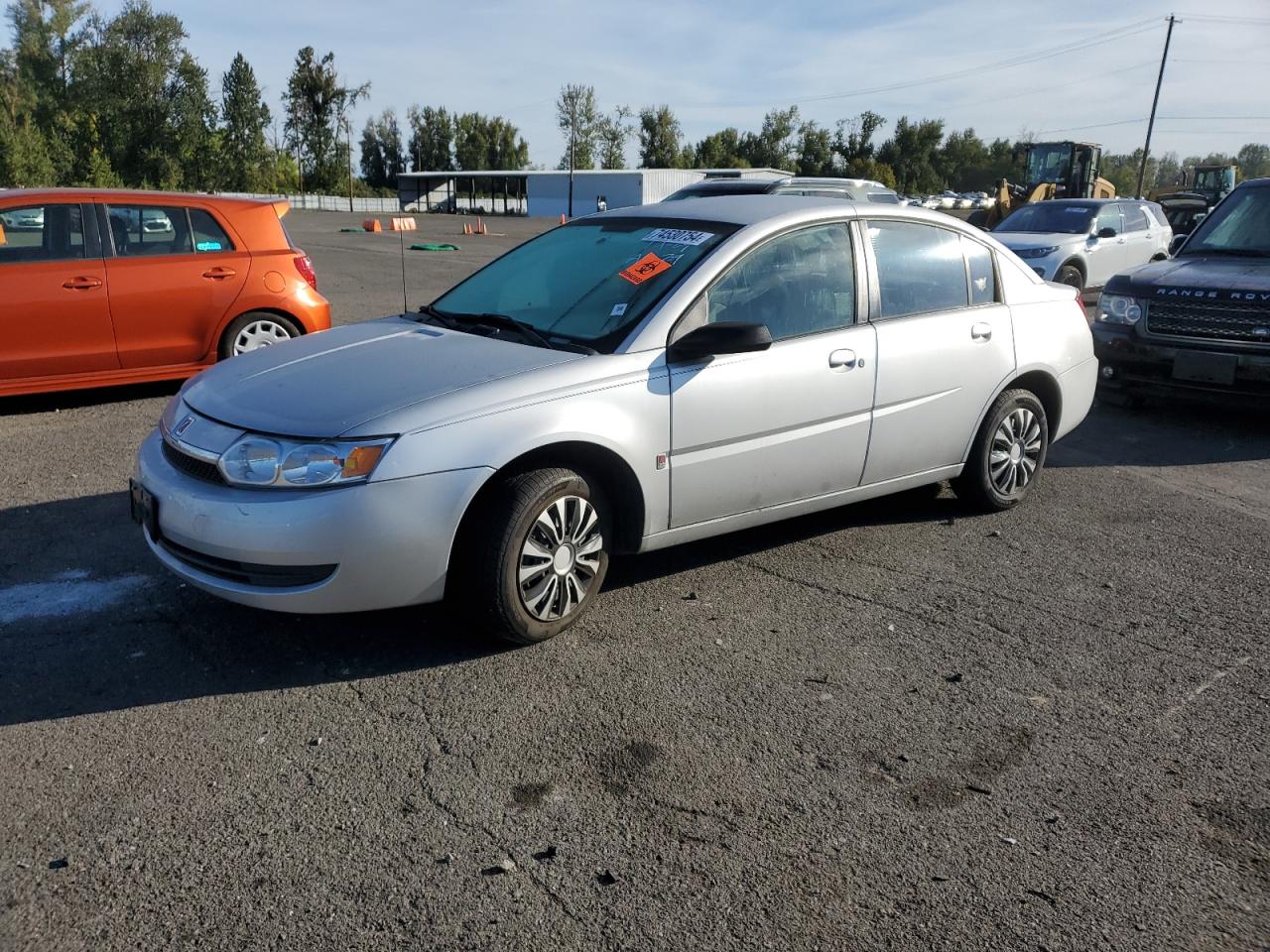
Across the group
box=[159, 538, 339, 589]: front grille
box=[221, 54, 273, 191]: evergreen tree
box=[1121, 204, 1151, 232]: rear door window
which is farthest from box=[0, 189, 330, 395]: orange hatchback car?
box=[221, 54, 273, 191]: evergreen tree

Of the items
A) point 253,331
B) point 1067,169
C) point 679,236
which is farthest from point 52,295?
point 1067,169

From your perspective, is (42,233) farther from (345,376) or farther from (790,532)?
(790,532)

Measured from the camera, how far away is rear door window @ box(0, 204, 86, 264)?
734 centimetres

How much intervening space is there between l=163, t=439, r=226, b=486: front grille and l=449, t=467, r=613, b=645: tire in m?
0.93

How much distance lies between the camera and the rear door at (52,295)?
23.9ft

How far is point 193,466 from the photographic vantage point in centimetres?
392

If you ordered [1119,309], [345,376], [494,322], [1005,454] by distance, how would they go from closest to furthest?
[345,376] → [494,322] → [1005,454] → [1119,309]

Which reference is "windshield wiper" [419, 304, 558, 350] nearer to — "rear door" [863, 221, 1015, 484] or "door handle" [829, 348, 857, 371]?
"door handle" [829, 348, 857, 371]

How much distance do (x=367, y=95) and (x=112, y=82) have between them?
1102 inches

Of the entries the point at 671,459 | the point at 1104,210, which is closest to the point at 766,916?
the point at 671,459

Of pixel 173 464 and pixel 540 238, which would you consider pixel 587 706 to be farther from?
pixel 540 238

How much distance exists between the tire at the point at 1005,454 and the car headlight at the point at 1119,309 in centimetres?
311

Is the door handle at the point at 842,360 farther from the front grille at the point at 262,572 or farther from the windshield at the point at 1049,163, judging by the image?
the windshield at the point at 1049,163

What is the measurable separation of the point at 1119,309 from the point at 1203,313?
671 mm
